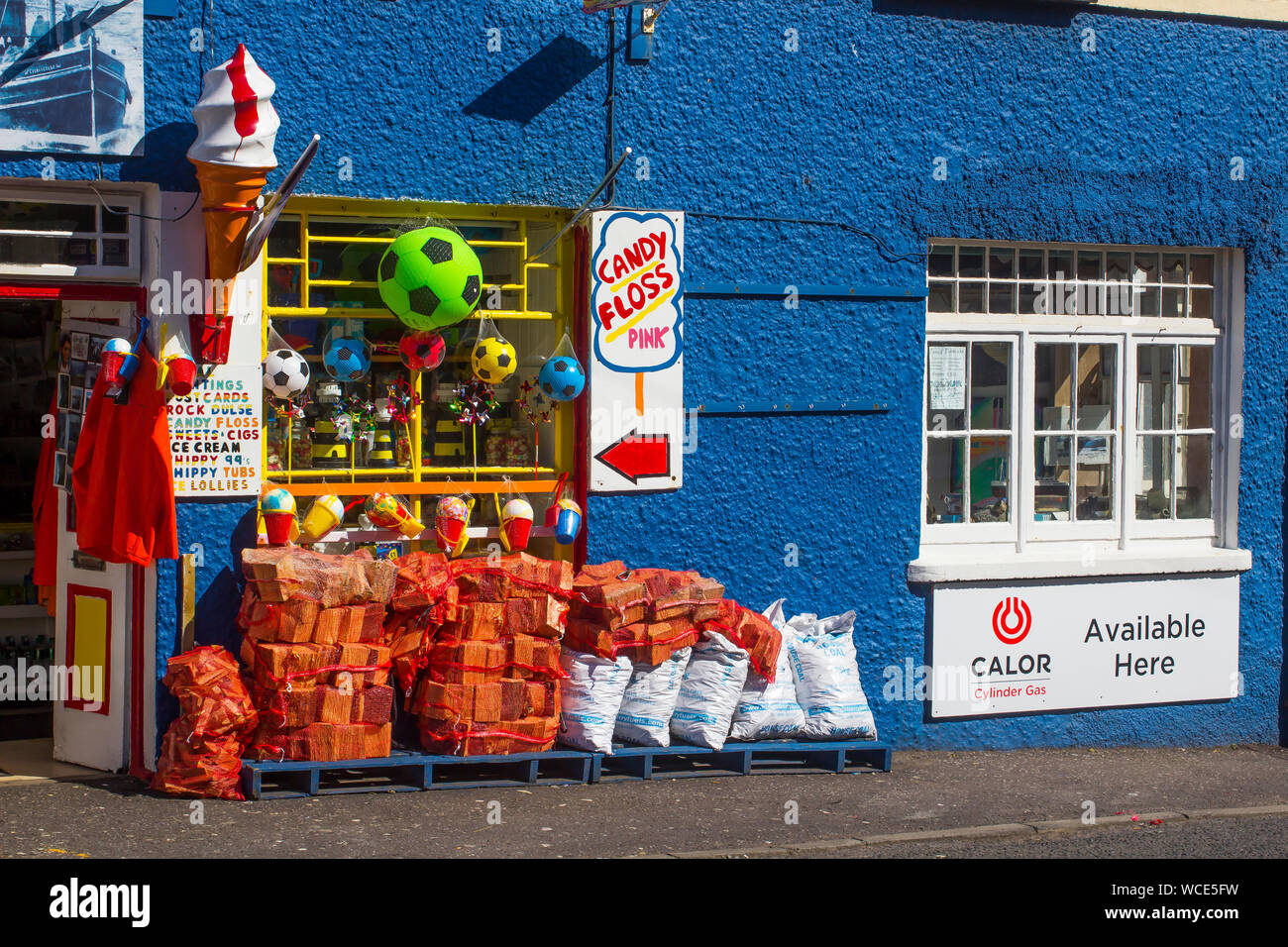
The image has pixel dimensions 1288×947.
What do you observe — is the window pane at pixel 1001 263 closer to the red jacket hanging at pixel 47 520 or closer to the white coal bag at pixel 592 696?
the white coal bag at pixel 592 696

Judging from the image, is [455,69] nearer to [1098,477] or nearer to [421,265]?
[421,265]

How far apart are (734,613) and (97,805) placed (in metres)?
3.29

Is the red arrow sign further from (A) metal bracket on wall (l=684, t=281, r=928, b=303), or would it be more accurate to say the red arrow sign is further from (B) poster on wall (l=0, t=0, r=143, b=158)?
(B) poster on wall (l=0, t=0, r=143, b=158)

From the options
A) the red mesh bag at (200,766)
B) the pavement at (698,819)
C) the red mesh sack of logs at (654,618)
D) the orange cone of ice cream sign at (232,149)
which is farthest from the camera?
the red mesh sack of logs at (654,618)

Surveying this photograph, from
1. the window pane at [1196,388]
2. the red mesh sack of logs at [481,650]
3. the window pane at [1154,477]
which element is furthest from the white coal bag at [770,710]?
the window pane at [1196,388]

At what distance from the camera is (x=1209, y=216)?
927 centimetres

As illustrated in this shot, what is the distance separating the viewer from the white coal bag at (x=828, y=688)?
798 centimetres

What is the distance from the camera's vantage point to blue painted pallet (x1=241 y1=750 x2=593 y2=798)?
7008mm

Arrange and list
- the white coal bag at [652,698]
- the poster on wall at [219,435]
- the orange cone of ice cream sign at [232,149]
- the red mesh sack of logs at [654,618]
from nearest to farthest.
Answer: the orange cone of ice cream sign at [232,149], the poster on wall at [219,435], the red mesh sack of logs at [654,618], the white coal bag at [652,698]

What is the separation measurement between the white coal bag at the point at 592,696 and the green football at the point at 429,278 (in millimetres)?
1881

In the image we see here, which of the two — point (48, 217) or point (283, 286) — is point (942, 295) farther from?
point (48, 217)

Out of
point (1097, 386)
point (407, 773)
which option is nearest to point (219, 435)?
point (407, 773)

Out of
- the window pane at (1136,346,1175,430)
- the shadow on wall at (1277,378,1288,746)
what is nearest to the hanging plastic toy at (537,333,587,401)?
the window pane at (1136,346,1175,430)

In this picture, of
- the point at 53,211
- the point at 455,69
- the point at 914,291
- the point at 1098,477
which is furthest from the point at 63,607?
the point at 1098,477
